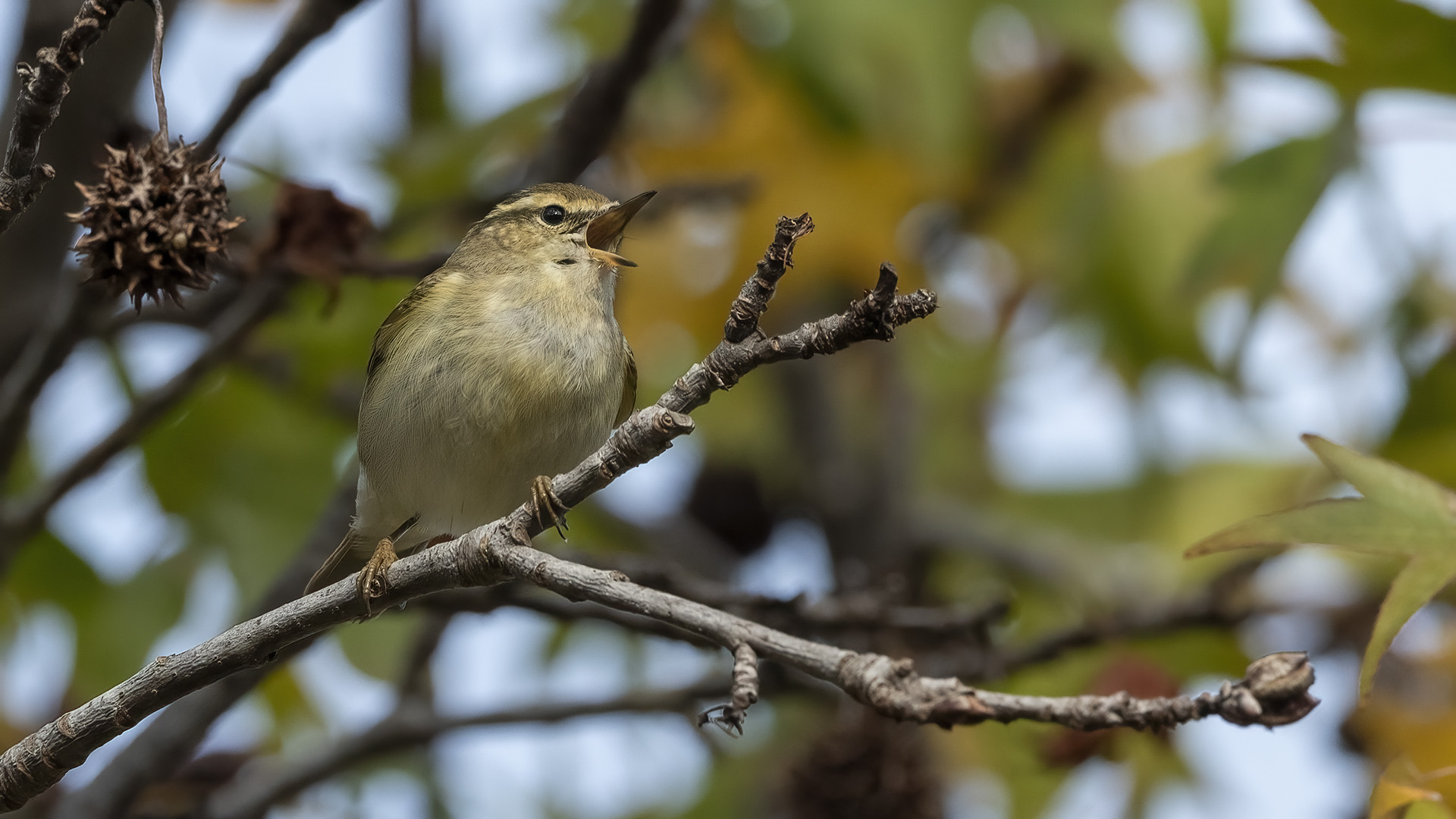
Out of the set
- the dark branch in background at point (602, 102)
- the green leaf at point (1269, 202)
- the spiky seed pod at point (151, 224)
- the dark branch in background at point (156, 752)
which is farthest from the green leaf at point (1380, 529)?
the dark branch in background at point (156, 752)

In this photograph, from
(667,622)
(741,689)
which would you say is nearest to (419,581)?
(667,622)

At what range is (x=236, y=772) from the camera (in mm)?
5277

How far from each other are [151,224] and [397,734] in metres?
2.18

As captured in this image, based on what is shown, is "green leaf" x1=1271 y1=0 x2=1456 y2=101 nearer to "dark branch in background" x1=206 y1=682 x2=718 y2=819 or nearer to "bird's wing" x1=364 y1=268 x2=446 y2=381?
"dark branch in background" x1=206 y1=682 x2=718 y2=819

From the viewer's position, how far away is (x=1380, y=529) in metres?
2.37

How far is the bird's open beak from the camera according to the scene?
442cm

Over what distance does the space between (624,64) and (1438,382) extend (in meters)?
2.70

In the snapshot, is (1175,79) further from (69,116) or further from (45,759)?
(45,759)

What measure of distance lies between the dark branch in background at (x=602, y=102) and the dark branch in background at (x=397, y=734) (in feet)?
5.68

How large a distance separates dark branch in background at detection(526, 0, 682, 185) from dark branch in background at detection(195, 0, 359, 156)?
0.90 m

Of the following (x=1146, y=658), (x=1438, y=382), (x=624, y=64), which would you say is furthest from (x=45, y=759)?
(x=1438, y=382)

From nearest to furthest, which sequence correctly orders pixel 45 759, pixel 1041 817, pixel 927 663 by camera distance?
pixel 45 759
pixel 927 663
pixel 1041 817

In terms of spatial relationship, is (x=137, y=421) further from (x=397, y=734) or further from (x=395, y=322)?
(x=397, y=734)

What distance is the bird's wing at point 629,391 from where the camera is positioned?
457 centimetres
